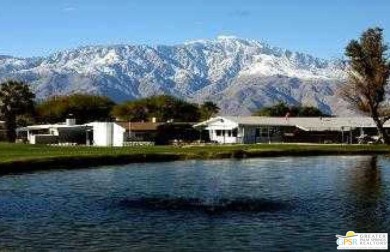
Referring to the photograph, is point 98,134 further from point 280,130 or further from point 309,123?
point 309,123

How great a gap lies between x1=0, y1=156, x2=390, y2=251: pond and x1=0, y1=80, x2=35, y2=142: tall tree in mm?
83985

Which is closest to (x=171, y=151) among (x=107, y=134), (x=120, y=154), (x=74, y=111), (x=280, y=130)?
(x=120, y=154)

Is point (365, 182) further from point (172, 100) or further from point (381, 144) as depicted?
point (172, 100)

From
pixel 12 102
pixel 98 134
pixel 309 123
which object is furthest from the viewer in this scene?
pixel 12 102

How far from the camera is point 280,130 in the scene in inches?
5443

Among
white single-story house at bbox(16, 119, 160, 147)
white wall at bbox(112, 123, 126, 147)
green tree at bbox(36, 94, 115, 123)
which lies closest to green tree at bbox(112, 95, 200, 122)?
green tree at bbox(36, 94, 115, 123)

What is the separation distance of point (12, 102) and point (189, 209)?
11466 cm

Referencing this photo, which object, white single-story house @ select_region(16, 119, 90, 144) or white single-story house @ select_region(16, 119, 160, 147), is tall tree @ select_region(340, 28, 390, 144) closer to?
white single-story house @ select_region(16, 119, 160, 147)

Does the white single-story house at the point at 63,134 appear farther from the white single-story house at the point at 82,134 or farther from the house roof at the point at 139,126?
the house roof at the point at 139,126

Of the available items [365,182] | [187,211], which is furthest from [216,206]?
[365,182]

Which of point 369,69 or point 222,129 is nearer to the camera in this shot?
point 369,69

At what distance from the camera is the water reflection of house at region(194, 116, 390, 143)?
13426 cm

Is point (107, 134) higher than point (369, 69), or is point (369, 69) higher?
point (369, 69)

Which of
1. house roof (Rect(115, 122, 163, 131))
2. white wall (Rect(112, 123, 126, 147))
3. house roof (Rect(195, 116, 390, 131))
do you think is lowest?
white wall (Rect(112, 123, 126, 147))
